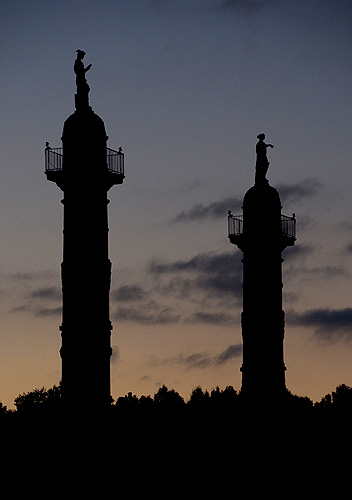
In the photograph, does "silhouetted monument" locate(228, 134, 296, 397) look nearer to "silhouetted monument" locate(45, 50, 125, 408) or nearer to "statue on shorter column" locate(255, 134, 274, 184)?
"statue on shorter column" locate(255, 134, 274, 184)

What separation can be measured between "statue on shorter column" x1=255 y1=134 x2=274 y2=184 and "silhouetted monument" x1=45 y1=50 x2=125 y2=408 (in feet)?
50.3

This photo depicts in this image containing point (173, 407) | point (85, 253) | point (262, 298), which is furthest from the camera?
point (173, 407)

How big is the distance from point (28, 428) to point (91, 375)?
6.78 meters

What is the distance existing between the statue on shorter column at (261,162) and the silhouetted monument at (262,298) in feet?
7.03

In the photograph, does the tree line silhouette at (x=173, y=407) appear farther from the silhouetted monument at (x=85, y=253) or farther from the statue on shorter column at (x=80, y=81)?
the statue on shorter column at (x=80, y=81)

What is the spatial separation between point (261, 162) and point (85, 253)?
695 inches

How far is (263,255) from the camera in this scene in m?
58.1

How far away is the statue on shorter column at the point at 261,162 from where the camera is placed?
60281mm

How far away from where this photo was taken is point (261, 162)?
60500 mm

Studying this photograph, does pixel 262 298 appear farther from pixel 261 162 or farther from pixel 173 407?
pixel 173 407

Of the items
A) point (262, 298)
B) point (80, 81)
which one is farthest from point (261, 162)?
point (80, 81)

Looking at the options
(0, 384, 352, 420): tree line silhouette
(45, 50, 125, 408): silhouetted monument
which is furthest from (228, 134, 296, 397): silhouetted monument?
(45, 50, 125, 408): silhouetted monument

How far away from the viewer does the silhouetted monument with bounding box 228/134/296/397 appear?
5775 cm

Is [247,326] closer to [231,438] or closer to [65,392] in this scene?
[231,438]
